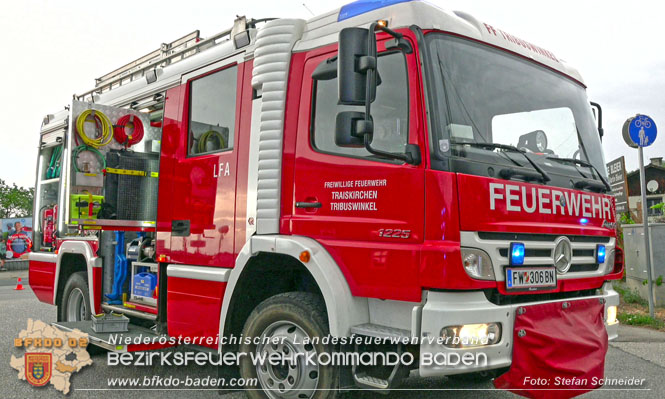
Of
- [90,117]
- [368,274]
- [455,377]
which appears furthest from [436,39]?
[90,117]

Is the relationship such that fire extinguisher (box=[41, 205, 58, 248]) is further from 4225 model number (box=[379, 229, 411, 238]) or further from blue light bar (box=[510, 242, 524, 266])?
blue light bar (box=[510, 242, 524, 266])

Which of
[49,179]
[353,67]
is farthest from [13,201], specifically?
[353,67]

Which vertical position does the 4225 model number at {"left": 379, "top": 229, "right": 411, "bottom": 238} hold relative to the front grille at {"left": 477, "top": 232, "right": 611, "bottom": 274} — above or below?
above

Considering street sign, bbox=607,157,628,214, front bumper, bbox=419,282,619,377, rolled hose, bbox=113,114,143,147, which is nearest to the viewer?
front bumper, bbox=419,282,619,377

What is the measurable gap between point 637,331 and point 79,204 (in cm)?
723

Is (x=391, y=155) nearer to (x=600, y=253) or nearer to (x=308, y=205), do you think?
(x=308, y=205)

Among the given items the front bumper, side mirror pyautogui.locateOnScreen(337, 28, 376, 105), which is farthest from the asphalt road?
side mirror pyautogui.locateOnScreen(337, 28, 376, 105)

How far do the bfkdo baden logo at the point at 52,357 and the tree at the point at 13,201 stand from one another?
3473 cm

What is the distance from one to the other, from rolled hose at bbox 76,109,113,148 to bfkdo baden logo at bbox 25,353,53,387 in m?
2.19

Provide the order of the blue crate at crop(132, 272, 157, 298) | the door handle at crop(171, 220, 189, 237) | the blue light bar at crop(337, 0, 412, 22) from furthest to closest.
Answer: the blue crate at crop(132, 272, 157, 298), the door handle at crop(171, 220, 189, 237), the blue light bar at crop(337, 0, 412, 22)

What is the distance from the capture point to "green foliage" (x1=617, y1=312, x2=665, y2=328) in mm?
8328

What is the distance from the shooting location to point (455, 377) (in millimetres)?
5270

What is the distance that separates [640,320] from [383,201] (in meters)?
6.51

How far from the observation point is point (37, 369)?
5.75m
